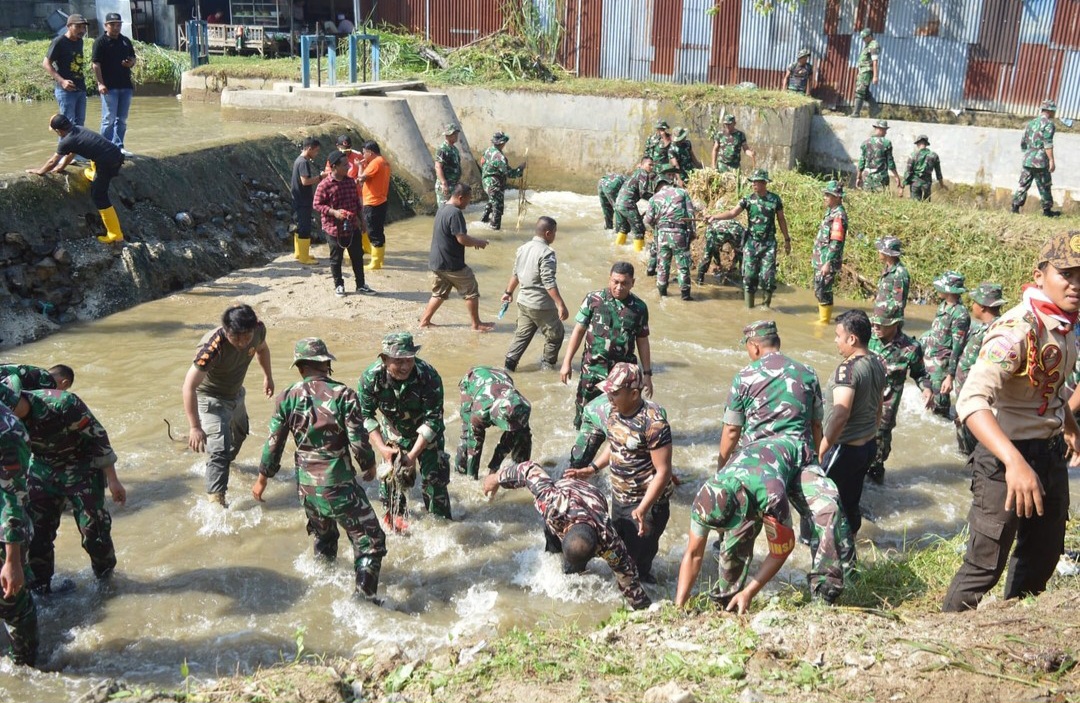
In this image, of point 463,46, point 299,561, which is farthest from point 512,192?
point 299,561

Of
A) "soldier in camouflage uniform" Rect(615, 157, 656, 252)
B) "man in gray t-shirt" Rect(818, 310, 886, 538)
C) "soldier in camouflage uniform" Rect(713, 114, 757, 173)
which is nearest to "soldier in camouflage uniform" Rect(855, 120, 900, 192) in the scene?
"soldier in camouflage uniform" Rect(713, 114, 757, 173)

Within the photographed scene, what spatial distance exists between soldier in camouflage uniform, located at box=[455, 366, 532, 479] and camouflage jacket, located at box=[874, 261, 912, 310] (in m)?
4.10

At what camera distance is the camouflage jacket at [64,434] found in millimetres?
5570

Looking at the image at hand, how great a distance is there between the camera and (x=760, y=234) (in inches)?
477

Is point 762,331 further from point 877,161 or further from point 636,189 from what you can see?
point 877,161

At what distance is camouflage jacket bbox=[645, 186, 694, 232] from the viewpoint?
12.5 m

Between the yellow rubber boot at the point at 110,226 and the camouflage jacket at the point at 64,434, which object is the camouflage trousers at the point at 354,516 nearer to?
the camouflage jacket at the point at 64,434

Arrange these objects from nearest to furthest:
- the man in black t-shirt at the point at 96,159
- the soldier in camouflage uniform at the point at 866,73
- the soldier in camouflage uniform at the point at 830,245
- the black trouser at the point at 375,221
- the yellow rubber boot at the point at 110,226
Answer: the man in black t-shirt at the point at 96,159 → the yellow rubber boot at the point at 110,226 → the soldier in camouflage uniform at the point at 830,245 → the black trouser at the point at 375,221 → the soldier in camouflage uniform at the point at 866,73

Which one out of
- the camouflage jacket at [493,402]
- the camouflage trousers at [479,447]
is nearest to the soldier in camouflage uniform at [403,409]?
the camouflage jacket at [493,402]

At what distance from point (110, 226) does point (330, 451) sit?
283 inches

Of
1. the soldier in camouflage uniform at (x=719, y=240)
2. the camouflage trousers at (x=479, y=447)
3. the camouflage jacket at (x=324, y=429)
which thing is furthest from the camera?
the soldier in camouflage uniform at (x=719, y=240)

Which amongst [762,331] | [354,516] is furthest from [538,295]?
[354,516]

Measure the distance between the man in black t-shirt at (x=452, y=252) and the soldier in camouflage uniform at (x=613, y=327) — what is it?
10.3 feet

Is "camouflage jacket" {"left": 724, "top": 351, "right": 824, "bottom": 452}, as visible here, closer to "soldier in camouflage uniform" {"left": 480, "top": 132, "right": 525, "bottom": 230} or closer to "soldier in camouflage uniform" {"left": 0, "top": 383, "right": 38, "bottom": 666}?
"soldier in camouflage uniform" {"left": 0, "top": 383, "right": 38, "bottom": 666}
